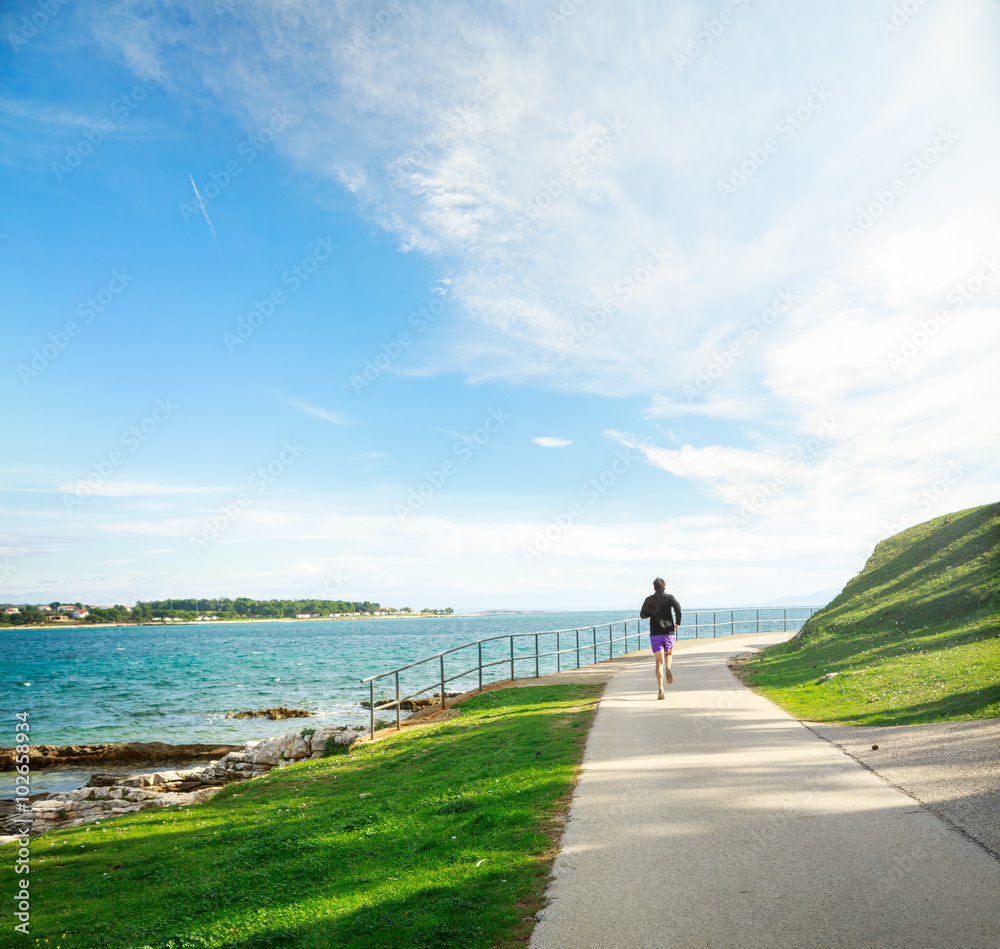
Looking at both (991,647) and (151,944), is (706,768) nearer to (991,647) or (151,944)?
(151,944)

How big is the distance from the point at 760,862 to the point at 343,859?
371cm

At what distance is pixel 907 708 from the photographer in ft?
29.7

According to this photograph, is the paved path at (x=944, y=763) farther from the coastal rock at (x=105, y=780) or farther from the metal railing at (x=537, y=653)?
the coastal rock at (x=105, y=780)

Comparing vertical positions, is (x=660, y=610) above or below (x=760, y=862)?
above

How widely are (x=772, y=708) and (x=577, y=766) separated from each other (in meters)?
4.75

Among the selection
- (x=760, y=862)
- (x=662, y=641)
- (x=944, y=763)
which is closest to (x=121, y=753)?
(x=662, y=641)

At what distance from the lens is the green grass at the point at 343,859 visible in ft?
14.3

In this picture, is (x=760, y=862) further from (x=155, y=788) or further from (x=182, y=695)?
(x=182, y=695)

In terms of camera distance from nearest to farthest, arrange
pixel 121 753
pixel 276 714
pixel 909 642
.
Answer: pixel 909 642 → pixel 121 753 → pixel 276 714

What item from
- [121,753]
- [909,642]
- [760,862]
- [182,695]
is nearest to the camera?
[760,862]

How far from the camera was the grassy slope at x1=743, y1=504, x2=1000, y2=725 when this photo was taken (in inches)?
369

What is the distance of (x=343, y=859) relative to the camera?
237 inches

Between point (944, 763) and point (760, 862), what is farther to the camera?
point (944, 763)

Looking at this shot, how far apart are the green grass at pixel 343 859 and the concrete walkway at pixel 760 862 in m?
0.40
